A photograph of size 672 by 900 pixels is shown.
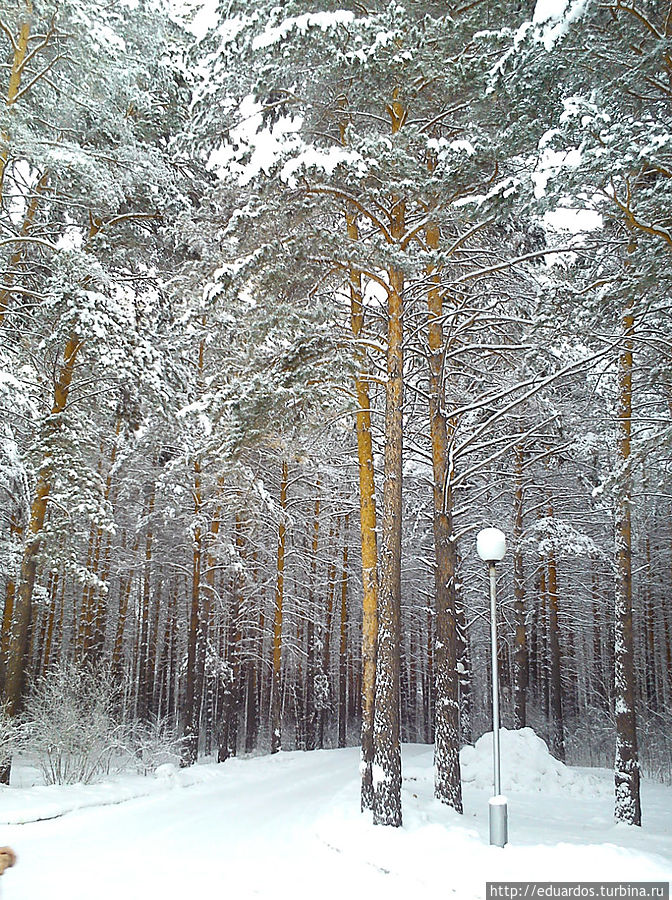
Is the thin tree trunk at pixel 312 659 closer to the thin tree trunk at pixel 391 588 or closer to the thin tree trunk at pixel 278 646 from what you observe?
the thin tree trunk at pixel 278 646

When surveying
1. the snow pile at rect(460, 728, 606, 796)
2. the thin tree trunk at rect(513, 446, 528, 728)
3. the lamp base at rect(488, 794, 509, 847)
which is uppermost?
the thin tree trunk at rect(513, 446, 528, 728)

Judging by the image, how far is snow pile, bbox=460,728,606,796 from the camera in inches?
581

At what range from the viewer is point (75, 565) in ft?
41.7

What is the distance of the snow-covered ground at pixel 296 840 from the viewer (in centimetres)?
618

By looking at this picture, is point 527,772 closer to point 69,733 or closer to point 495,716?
point 495,716

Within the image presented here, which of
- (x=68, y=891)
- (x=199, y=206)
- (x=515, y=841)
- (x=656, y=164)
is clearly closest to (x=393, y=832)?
(x=515, y=841)

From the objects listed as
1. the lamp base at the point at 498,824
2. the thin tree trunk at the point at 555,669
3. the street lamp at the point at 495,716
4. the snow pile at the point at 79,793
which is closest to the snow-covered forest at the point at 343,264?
the snow pile at the point at 79,793

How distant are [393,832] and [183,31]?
14.7 m

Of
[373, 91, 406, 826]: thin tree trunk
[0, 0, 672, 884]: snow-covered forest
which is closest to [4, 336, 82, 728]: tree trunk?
[0, 0, 672, 884]: snow-covered forest

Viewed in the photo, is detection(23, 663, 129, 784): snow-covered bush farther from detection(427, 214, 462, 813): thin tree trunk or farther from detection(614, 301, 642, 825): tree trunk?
detection(614, 301, 642, 825): tree trunk

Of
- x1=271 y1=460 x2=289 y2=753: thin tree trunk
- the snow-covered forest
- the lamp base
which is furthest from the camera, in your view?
x1=271 y1=460 x2=289 y2=753: thin tree trunk

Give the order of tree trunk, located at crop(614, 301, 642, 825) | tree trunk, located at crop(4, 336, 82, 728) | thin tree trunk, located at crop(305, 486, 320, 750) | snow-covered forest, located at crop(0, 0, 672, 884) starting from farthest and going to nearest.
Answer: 1. thin tree trunk, located at crop(305, 486, 320, 750)
2. tree trunk, located at crop(4, 336, 82, 728)
3. tree trunk, located at crop(614, 301, 642, 825)
4. snow-covered forest, located at crop(0, 0, 672, 884)

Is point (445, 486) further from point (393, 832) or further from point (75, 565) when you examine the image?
point (75, 565)

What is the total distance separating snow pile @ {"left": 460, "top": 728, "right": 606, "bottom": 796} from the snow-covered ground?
0.22ft
